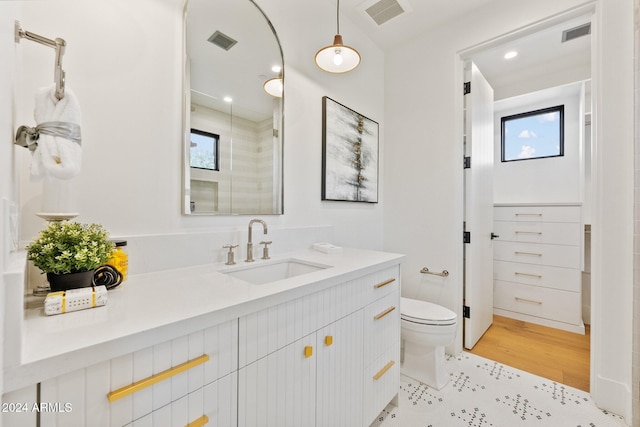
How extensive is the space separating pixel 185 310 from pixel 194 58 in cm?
119

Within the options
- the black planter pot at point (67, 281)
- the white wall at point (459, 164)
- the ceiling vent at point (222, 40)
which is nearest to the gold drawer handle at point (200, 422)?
the black planter pot at point (67, 281)

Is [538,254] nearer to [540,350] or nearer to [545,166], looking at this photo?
[540,350]

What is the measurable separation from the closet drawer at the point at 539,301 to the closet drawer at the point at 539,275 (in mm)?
49

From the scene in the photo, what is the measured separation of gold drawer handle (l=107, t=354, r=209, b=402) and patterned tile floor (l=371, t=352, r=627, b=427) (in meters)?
1.23

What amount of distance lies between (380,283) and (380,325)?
22 centimetres

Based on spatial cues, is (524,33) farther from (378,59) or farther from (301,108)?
(301,108)

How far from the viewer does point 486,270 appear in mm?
2527

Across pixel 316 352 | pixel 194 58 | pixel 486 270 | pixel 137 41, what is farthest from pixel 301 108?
pixel 486 270

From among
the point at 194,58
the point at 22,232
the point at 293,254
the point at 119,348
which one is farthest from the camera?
the point at 293,254

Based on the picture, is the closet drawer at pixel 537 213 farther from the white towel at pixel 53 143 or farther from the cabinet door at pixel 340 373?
the white towel at pixel 53 143

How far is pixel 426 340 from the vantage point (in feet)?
5.68

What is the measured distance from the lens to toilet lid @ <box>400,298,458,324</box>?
1719mm

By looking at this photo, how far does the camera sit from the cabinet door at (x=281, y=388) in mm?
814

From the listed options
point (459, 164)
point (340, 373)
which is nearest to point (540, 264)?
point (459, 164)
